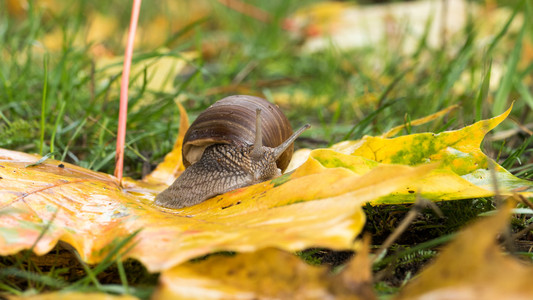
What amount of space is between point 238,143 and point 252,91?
865mm

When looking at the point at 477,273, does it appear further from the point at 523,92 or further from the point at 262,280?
the point at 523,92

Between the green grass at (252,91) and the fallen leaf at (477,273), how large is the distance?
183 millimetres

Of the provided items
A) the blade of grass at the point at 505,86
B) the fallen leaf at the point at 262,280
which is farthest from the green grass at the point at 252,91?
the fallen leaf at the point at 262,280

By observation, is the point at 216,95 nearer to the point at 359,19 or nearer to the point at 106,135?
the point at 106,135

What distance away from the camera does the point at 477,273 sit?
0.45m

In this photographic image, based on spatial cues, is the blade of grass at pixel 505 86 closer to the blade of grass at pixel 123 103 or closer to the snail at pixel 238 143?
the snail at pixel 238 143

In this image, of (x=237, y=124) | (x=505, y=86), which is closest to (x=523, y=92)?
(x=505, y=86)

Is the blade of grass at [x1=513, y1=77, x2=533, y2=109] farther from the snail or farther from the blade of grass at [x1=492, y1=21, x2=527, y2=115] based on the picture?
the snail

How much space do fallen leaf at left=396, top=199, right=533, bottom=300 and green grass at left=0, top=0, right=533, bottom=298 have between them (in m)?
0.18

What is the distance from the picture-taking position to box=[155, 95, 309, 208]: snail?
1.18m

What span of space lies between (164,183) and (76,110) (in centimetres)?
66

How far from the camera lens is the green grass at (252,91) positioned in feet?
2.57

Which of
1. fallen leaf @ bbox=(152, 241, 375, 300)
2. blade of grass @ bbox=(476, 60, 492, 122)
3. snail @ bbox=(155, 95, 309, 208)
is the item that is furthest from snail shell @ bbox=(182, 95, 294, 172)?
fallen leaf @ bbox=(152, 241, 375, 300)

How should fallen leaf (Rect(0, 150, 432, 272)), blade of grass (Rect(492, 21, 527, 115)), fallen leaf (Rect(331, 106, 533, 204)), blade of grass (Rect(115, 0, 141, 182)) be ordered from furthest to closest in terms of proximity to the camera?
1. blade of grass (Rect(492, 21, 527, 115))
2. blade of grass (Rect(115, 0, 141, 182))
3. fallen leaf (Rect(331, 106, 533, 204))
4. fallen leaf (Rect(0, 150, 432, 272))
